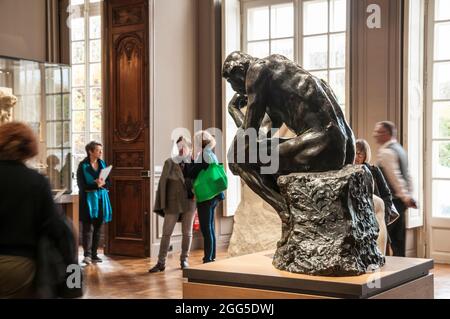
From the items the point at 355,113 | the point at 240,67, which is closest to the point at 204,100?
the point at 355,113

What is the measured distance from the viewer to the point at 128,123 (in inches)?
335

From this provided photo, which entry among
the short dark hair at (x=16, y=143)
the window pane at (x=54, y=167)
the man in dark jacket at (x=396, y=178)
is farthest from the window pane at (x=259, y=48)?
the short dark hair at (x=16, y=143)

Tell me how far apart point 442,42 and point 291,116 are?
473 centimetres

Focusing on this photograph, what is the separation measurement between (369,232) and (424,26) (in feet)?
16.4

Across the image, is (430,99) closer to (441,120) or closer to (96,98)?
(441,120)

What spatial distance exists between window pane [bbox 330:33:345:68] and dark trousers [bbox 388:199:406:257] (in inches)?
124

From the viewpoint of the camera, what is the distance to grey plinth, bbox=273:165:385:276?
334cm

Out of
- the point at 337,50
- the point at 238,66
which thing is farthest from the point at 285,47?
the point at 238,66

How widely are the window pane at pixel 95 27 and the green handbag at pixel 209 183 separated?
13.0 ft

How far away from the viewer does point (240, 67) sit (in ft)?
12.3

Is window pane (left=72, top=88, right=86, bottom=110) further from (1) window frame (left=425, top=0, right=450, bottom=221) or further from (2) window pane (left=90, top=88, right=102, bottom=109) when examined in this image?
(1) window frame (left=425, top=0, right=450, bottom=221)

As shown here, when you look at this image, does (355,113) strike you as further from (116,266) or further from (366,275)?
(366,275)

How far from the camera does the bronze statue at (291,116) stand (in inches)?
143

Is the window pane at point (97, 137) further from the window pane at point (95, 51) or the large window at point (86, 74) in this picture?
the window pane at point (95, 51)
